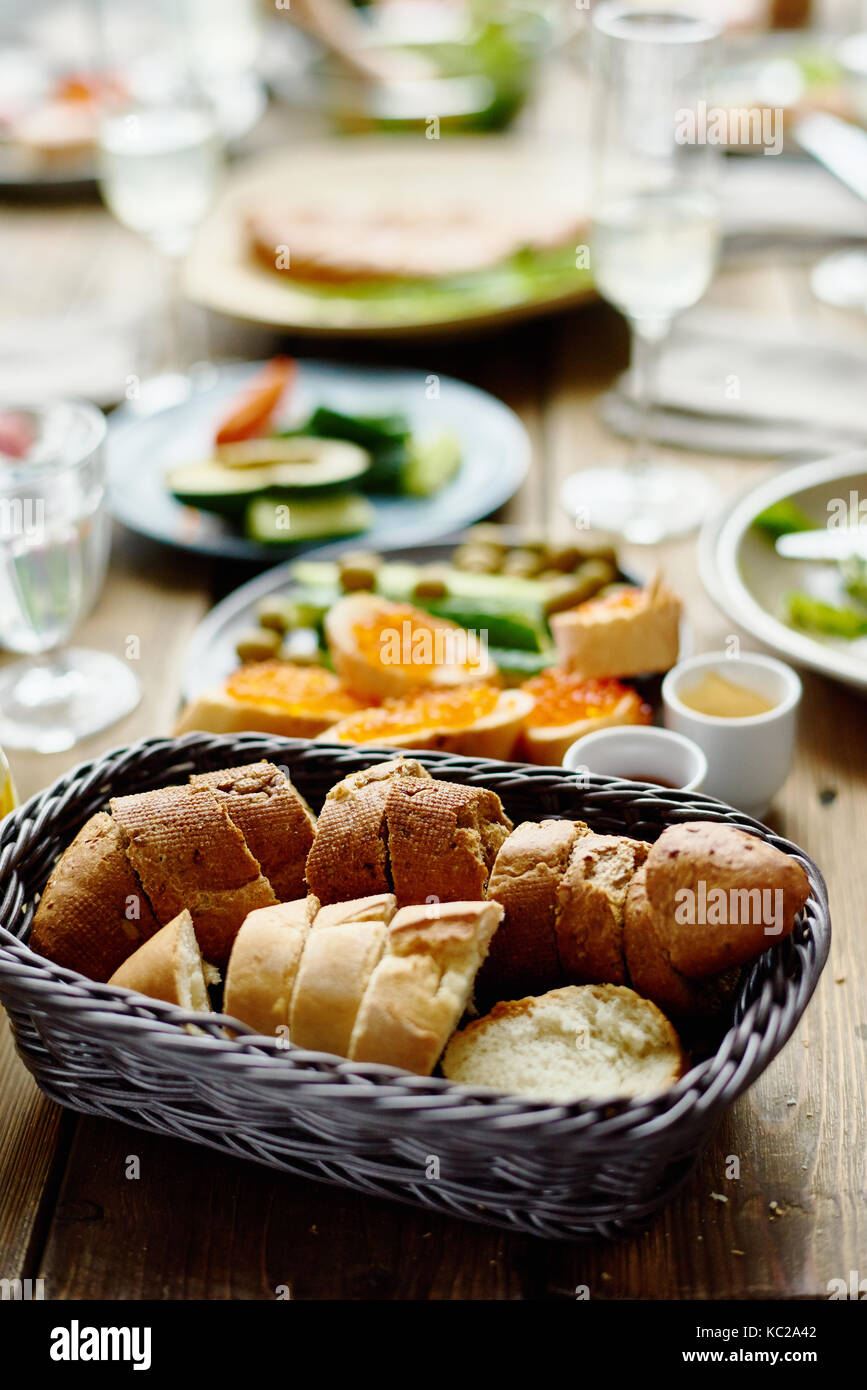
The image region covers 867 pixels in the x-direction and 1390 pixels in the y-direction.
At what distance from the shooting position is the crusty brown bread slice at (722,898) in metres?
1.11

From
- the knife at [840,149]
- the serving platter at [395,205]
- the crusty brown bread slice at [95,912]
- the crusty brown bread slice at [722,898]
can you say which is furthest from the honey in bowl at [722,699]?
the knife at [840,149]

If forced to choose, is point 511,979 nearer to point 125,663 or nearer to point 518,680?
point 518,680

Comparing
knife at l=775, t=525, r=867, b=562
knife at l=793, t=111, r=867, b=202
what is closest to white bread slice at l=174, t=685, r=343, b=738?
knife at l=775, t=525, r=867, b=562

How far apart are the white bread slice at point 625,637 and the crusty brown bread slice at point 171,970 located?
69 centimetres

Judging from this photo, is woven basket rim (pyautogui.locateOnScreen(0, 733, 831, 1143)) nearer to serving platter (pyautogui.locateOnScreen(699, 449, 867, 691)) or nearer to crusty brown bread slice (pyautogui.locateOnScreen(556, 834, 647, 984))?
crusty brown bread slice (pyautogui.locateOnScreen(556, 834, 647, 984))

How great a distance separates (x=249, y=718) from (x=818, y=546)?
876mm

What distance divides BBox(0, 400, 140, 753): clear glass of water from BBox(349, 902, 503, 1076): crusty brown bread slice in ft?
2.74

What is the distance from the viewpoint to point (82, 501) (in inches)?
68.6

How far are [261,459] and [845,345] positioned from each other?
117 cm

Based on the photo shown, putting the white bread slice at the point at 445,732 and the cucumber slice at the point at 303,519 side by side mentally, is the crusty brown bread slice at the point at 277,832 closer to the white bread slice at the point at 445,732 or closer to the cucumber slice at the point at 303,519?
the white bread slice at the point at 445,732

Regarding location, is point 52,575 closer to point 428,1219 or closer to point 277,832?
point 277,832

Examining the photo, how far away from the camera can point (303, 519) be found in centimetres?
213

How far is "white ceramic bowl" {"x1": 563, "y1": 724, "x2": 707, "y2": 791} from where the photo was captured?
1.50m
